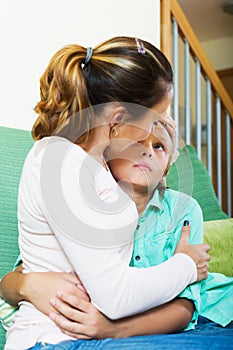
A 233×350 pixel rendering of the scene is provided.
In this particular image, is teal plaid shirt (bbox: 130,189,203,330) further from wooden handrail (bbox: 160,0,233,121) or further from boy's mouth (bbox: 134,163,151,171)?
wooden handrail (bbox: 160,0,233,121)

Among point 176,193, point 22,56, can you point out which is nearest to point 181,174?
point 176,193

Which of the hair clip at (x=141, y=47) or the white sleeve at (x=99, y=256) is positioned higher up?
the hair clip at (x=141, y=47)

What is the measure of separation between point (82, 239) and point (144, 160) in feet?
0.85

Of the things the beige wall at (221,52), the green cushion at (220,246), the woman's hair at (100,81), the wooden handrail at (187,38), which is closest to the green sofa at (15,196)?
the green cushion at (220,246)

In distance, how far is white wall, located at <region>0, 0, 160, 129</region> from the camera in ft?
5.42

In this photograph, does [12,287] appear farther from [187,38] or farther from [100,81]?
[187,38]

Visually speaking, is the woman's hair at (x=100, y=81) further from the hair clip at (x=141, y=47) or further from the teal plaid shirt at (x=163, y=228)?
the teal plaid shirt at (x=163, y=228)

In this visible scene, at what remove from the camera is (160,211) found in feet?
3.94

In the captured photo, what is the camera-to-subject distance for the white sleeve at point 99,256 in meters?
0.90

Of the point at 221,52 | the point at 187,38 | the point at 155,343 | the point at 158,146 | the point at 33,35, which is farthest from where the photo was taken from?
the point at 221,52

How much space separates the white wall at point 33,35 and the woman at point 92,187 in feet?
1.87

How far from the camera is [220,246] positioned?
1.54 meters

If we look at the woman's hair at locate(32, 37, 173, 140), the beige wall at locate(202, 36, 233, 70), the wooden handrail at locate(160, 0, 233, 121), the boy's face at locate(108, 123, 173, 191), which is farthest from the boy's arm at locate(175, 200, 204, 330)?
the beige wall at locate(202, 36, 233, 70)

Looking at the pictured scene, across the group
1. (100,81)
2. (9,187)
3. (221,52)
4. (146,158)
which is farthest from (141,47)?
(221,52)
